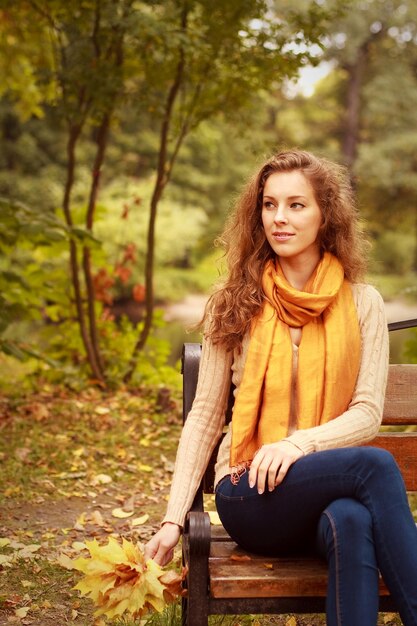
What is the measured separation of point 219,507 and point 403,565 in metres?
0.58

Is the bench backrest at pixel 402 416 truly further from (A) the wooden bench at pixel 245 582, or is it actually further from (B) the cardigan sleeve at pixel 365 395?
(A) the wooden bench at pixel 245 582

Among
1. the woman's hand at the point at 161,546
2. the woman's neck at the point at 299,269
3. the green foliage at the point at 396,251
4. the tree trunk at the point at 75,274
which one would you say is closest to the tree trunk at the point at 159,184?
the tree trunk at the point at 75,274

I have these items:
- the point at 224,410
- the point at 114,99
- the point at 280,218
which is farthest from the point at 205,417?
the point at 114,99

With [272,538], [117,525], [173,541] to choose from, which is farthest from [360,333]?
[117,525]

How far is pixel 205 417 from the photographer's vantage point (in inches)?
95.2

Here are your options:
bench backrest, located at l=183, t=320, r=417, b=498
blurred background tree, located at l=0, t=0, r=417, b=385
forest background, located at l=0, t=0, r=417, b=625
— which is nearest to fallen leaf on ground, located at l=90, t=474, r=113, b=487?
forest background, located at l=0, t=0, r=417, b=625

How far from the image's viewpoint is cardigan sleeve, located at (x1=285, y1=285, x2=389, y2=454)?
2193 millimetres

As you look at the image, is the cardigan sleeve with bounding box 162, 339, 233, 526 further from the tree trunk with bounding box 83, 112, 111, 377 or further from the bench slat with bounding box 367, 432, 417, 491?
the tree trunk with bounding box 83, 112, 111, 377

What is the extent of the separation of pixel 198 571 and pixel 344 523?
39cm

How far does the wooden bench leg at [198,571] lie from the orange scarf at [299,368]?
0.34m

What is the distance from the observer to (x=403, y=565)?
189 centimetres

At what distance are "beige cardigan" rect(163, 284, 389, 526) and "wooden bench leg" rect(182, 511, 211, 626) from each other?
25 centimetres

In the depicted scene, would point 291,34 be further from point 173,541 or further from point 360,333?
point 173,541

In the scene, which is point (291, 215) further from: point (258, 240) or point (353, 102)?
point (353, 102)
